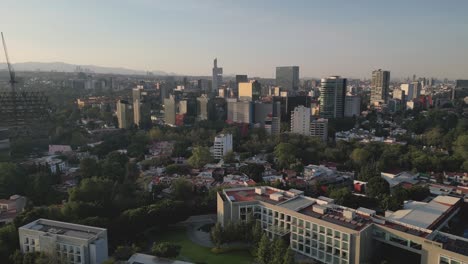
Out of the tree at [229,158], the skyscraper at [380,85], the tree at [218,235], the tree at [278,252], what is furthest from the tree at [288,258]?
the skyscraper at [380,85]

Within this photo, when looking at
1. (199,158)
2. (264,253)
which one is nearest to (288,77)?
(199,158)

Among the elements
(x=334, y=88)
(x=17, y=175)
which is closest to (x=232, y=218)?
(x=17, y=175)

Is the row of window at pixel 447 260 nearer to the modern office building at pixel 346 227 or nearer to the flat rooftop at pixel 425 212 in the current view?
the modern office building at pixel 346 227

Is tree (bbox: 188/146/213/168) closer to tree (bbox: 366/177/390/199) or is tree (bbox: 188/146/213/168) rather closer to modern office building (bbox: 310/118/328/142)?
tree (bbox: 366/177/390/199)

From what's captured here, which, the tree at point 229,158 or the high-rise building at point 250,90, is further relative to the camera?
the high-rise building at point 250,90

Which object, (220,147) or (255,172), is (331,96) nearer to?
(220,147)

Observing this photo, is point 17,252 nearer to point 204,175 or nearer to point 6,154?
point 204,175
